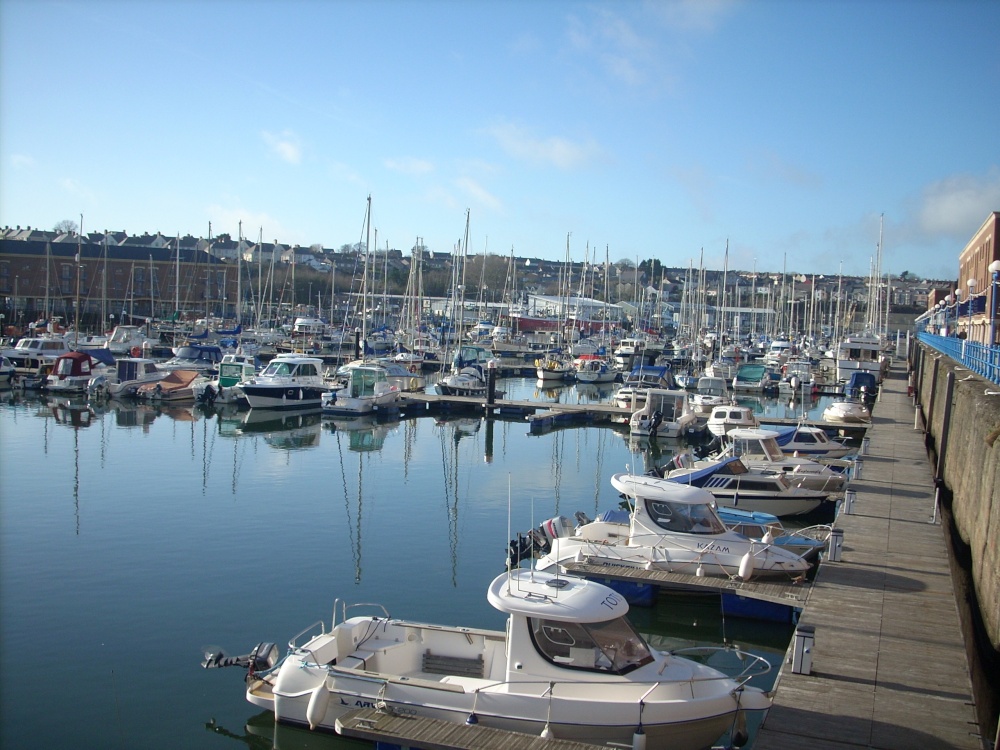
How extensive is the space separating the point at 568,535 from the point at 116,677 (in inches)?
410

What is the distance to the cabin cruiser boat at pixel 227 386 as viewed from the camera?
52.8m

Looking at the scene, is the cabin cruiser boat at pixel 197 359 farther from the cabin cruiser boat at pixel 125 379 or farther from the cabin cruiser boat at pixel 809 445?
the cabin cruiser boat at pixel 809 445

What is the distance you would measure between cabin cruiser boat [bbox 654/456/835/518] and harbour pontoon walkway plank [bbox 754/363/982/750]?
3.89 meters

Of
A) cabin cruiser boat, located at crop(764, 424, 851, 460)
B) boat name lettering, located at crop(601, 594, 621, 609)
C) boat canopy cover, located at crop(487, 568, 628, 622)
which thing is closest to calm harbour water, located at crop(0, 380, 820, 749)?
boat canopy cover, located at crop(487, 568, 628, 622)

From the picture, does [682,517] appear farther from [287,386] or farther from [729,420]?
[287,386]

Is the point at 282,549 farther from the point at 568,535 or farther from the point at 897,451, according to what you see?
the point at 897,451

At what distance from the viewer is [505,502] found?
98.1 ft

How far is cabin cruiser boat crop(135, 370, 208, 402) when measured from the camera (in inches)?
2080

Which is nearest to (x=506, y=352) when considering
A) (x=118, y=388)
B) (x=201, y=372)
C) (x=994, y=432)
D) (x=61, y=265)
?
(x=201, y=372)

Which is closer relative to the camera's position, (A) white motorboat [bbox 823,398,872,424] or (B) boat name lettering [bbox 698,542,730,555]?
(B) boat name lettering [bbox 698,542,730,555]

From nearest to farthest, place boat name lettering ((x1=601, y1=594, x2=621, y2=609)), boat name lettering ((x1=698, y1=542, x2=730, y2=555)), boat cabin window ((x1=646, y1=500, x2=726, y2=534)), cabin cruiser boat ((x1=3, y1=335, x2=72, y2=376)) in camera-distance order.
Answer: boat name lettering ((x1=601, y1=594, x2=621, y2=609)) → boat name lettering ((x1=698, y1=542, x2=730, y2=555)) → boat cabin window ((x1=646, y1=500, x2=726, y2=534)) → cabin cruiser boat ((x1=3, y1=335, x2=72, y2=376))

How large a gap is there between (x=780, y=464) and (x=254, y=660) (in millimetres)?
21828

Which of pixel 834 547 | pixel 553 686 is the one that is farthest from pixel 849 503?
pixel 553 686

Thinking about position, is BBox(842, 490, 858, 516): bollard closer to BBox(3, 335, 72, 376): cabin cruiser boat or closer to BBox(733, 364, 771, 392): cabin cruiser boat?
BBox(733, 364, 771, 392): cabin cruiser boat
